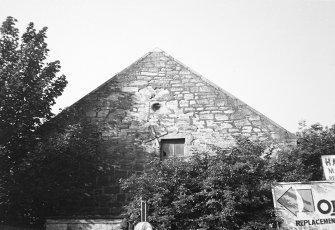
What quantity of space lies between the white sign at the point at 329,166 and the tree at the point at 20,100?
6.99 meters

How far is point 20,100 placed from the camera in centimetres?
820

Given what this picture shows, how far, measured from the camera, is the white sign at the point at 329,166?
7.77m

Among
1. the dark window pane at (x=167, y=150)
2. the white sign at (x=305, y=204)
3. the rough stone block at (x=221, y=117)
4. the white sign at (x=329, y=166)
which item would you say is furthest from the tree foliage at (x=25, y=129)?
the white sign at (x=329, y=166)

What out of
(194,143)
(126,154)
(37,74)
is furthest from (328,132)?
(37,74)

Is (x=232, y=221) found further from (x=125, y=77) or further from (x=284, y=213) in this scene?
(x=125, y=77)

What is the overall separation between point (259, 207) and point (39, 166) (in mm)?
5173

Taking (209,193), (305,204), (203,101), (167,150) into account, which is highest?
(203,101)

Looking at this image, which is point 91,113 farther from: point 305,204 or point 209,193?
point 305,204

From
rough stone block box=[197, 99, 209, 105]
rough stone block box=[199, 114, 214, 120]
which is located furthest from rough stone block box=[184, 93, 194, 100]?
rough stone block box=[199, 114, 214, 120]

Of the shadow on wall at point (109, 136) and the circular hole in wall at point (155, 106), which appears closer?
the shadow on wall at point (109, 136)

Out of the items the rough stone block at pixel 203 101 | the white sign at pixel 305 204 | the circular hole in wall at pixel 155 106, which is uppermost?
the rough stone block at pixel 203 101

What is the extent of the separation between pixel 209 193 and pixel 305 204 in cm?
213

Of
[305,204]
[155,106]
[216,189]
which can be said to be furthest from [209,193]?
[155,106]

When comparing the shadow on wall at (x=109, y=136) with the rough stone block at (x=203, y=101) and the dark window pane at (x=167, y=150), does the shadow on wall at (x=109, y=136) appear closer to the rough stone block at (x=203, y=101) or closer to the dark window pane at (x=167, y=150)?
the dark window pane at (x=167, y=150)
